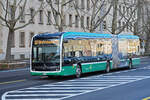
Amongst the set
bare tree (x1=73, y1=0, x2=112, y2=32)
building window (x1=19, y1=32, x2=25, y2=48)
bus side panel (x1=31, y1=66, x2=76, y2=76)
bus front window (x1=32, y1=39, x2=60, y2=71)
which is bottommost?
bus side panel (x1=31, y1=66, x2=76, y2=76)

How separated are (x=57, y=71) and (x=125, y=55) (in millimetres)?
10765

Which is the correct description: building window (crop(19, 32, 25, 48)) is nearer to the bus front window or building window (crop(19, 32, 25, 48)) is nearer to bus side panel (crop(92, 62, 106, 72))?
bus side panel (crop(92, 62, 106, 72))

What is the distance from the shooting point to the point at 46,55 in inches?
861

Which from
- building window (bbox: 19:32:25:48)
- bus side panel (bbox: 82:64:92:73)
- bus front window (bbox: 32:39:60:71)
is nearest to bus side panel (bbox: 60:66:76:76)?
bus front window (bbox: 32:39:60:71)

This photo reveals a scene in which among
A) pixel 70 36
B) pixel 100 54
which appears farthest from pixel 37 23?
pixel 70 36

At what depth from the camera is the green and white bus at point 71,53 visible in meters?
21.7

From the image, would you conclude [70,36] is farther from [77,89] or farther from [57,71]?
[77,89]

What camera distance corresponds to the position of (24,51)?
52.8 metres

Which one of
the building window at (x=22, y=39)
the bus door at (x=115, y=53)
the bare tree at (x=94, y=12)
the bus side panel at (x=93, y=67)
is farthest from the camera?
the building window at (x=22, y=39)

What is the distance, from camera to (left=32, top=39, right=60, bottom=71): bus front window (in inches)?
850

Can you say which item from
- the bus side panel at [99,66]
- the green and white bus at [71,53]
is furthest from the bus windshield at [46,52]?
the bus side panel at [99,66]

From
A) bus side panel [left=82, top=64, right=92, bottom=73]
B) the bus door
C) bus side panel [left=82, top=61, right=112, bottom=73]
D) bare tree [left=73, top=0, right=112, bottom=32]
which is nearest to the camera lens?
bus side panel [left=82, top=64, right=92, bottom=73]

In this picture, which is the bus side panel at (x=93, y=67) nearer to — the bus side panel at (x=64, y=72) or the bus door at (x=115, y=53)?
the bus side panel at (x=64, y=72)

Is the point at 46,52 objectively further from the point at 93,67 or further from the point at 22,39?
the point at 22,39
